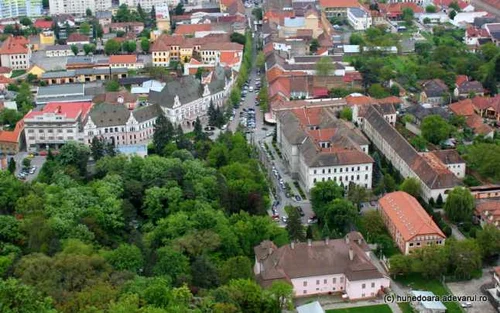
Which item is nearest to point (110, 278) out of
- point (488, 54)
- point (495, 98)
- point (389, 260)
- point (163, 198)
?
point (163, 198)

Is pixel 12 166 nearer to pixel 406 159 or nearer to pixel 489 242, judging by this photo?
pixel 406 159

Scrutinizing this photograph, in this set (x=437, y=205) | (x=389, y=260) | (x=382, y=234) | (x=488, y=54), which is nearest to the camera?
(x=389, y=260)


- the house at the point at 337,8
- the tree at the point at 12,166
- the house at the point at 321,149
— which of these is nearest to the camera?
the house at the point at 321,149

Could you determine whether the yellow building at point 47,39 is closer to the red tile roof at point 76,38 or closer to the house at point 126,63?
the red tile roof at point 76,38

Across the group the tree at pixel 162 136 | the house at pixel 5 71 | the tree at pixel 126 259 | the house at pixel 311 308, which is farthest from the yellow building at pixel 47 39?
the house at pixel 311 308

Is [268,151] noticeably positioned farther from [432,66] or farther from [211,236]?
[432,66]

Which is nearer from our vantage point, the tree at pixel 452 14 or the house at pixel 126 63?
the house at pixel 126 63

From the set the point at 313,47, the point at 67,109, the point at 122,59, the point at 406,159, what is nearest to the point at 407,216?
the point at 406,159
